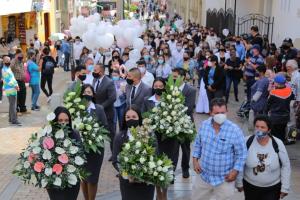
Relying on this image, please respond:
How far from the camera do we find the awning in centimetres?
2738

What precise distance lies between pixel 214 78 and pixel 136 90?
170 inches

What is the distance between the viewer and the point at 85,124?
6781 mm

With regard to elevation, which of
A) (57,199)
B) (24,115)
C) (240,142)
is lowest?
(24,115)

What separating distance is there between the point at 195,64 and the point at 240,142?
11.7 metres

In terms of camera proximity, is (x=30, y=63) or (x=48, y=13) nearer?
(x=30, y=63)

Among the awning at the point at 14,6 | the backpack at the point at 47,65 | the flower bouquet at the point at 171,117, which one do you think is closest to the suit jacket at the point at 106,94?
the flower bouquet at the point at 171,117

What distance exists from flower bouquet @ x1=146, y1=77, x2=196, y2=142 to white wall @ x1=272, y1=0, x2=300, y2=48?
1160 cm

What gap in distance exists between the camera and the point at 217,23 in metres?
30.6

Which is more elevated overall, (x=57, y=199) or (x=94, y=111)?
(x=94, y=111)

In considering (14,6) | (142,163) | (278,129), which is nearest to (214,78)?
(278,129)

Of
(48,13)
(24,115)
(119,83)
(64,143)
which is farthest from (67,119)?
(48,13)

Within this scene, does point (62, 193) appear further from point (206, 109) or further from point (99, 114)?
point (206, 109)

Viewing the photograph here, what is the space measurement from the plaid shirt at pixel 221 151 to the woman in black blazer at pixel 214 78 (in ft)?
22.6

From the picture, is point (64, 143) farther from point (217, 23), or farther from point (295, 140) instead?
point (217, 23)
